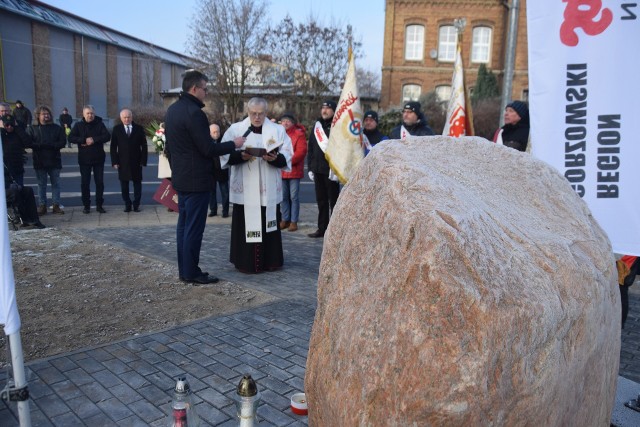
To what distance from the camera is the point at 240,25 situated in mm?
27219

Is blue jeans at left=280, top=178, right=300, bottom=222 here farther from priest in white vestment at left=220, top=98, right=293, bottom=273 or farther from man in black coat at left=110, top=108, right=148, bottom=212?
man in black coat at left=110, top=108, right=148, bottom=212

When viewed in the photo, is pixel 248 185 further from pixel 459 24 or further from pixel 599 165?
pixel 459 24

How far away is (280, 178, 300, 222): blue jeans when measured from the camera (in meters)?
8.86

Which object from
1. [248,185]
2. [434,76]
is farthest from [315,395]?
[434,76]

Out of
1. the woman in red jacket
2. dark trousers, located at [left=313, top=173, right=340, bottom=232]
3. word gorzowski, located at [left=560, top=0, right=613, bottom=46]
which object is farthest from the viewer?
the woman in red jacket

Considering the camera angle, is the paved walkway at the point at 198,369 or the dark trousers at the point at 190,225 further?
the dark trousers at the point at 190,225

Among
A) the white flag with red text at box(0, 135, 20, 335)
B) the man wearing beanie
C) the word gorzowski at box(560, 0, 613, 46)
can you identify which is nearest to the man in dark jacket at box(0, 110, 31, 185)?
the white flag with red text at box(0, 135, 20, 335)

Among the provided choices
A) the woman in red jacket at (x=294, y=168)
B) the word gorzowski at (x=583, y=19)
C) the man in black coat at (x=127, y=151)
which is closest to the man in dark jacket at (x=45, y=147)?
the man in black coat at (x=127, y=151)

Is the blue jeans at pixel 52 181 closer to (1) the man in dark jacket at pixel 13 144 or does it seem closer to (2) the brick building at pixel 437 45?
(1) the man in dark jacket at pixel 13 144

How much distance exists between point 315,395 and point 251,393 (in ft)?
1.80

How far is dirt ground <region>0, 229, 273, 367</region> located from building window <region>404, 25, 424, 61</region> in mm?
30792

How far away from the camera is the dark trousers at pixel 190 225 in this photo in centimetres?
558

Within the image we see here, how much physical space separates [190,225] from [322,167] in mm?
3321

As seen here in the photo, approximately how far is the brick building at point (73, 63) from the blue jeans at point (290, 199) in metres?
22.6
